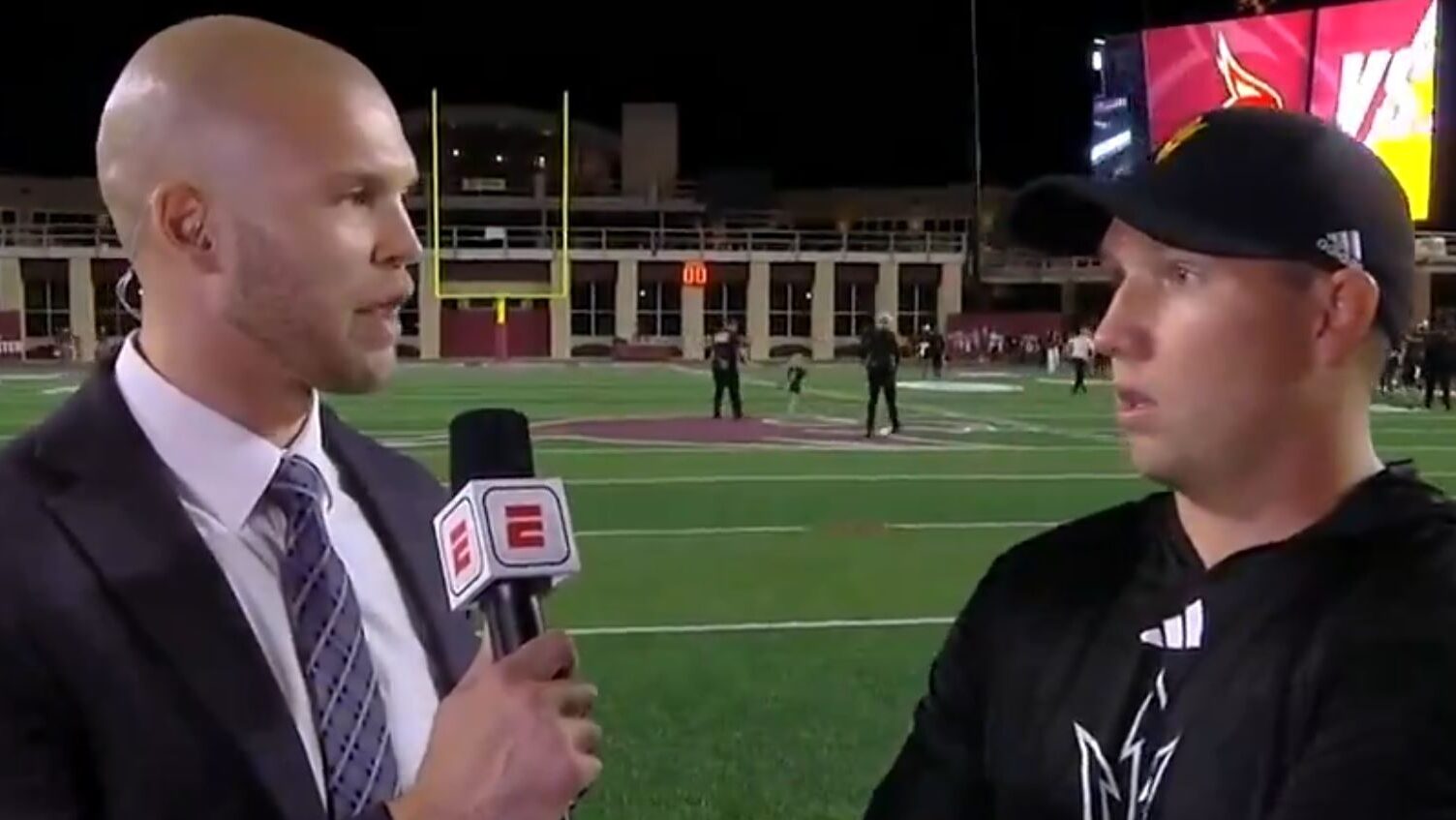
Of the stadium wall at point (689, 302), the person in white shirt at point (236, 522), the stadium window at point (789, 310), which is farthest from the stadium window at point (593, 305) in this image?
the person in white shirt at point (236, 522)

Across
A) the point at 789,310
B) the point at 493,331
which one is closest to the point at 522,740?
the point at 493,331

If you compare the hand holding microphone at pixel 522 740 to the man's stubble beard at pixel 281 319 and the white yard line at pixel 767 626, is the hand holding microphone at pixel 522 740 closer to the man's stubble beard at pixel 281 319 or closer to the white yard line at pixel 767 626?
the man's stubble beard at pixel 281 319

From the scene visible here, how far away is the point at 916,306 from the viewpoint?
5325 cm

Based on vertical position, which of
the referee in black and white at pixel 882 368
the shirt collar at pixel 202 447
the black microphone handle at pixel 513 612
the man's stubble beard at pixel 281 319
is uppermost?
the man's stubble beard at pixel 281 319

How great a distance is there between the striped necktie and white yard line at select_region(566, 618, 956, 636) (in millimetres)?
6054

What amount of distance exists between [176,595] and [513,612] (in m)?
0.36

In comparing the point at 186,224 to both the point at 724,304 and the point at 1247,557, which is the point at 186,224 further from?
the point at 724,304

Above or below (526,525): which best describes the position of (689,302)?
below

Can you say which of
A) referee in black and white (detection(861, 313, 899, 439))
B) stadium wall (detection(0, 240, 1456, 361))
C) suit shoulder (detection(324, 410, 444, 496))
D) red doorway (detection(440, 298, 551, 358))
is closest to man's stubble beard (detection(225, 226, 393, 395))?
suit shoulder (detection(324, 410, 444, 496))

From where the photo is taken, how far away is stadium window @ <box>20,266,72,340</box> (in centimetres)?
4816

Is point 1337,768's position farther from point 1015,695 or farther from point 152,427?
point 152,427

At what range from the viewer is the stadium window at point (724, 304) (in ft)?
169

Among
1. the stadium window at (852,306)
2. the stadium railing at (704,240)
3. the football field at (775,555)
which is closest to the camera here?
the football field at (775,555)

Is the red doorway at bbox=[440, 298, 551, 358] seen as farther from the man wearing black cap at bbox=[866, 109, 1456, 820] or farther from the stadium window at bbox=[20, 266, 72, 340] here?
the man wearing black cap at bbox=[866, 109, 1456, 820]
